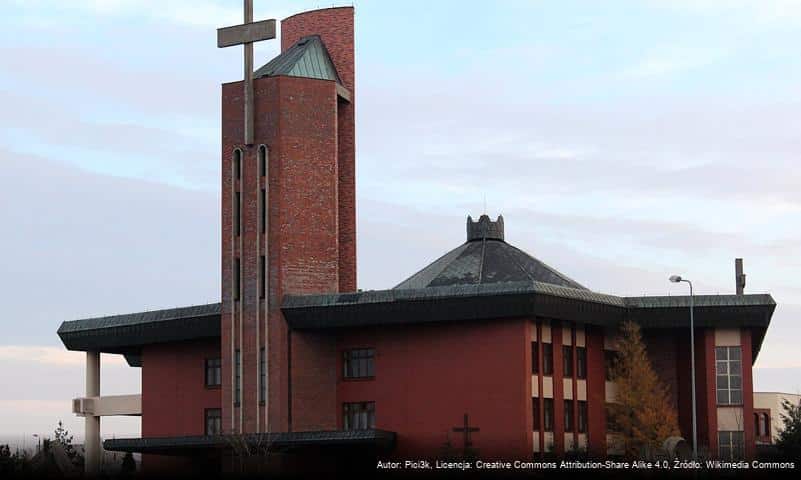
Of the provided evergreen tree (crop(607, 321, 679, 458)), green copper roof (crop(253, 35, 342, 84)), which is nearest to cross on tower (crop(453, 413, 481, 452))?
evergreen tree (crop(607, 321, 679, 458))

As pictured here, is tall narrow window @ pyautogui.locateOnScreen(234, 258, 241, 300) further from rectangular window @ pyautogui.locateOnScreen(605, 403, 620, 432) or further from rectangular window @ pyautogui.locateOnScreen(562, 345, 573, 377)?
rectangular window @ pyautogui.locateOnScreen(605, 403, 620, 432)

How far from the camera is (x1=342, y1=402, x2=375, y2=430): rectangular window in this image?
66.6 meters

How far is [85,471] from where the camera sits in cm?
7644

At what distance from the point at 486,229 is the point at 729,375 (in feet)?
49.6

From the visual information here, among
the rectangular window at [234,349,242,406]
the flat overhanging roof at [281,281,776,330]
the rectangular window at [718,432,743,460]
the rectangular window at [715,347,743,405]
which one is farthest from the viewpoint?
the rectangular window at [715,347,743,405]

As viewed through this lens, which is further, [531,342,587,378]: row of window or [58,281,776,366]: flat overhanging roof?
[531,342,587,378]: row of window

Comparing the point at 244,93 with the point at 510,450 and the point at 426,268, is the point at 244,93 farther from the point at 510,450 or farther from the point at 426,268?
the point at 510,450

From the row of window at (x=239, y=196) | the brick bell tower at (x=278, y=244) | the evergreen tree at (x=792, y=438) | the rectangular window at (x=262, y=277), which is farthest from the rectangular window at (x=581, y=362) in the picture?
the row of window at (x=239, y=196)

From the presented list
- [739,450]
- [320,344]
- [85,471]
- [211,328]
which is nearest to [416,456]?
[320,344]

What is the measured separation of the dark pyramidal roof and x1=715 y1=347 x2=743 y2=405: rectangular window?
327 inches

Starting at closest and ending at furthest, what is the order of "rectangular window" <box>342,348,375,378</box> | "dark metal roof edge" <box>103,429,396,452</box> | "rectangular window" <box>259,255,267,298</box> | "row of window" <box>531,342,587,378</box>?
"dark metal roof edge" <box>103,429,396,452</box>
"row of window" <box>531,342,587,378</box>
"rectangular window" <box>259,255,267,298</box>
"rectangular window" <box>342,348,375,378</box>

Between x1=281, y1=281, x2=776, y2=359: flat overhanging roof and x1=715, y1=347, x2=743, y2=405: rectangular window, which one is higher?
x1=281, y1=281, x2=776, y2=359: flat overhanging roof

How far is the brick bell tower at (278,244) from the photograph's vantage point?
214 feet

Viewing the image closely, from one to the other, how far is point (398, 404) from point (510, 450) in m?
6.40
